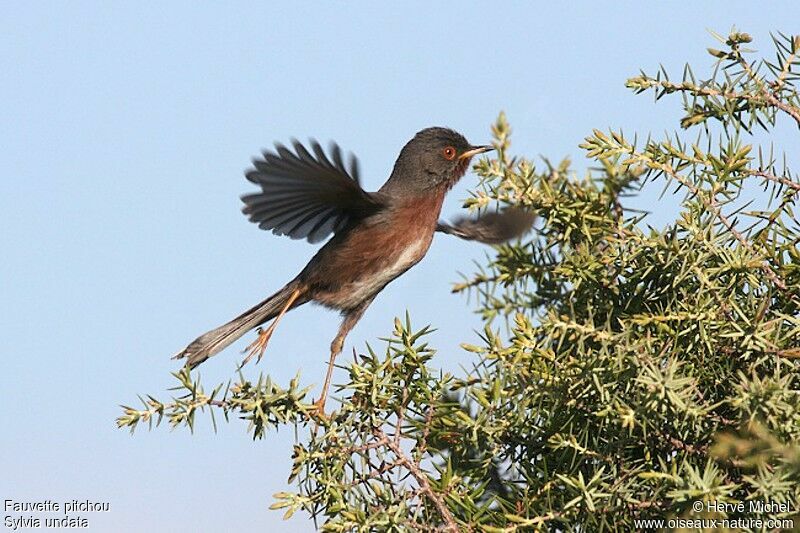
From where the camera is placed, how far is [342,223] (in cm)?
633

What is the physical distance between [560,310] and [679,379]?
114 centimetres

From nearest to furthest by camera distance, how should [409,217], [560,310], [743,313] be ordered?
[743,313], [560,310], [409,217]

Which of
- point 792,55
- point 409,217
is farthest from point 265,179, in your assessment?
point 792,55

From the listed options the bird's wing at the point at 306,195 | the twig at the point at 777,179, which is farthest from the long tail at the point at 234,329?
the twig at the point at 777,179

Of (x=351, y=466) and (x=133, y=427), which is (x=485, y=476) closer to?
(x=351, y=466)

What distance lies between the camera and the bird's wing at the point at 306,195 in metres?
5.52

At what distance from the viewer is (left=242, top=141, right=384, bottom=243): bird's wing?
18.1ft

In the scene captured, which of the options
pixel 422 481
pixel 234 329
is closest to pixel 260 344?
pixel 234 329

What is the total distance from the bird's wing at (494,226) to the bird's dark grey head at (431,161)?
33cm

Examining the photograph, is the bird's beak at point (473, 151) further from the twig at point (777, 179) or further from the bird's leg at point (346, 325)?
the twig at point (777, 179)

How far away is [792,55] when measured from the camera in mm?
3766

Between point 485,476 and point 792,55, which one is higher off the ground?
point 792,55

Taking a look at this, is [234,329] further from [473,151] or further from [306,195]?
[473,151]

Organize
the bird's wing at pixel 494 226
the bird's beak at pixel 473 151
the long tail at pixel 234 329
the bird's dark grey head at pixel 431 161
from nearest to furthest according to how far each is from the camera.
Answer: the bird's wing at pixel 494 226 → the long tail at pixel 234 329 → the bird's dark grey head at pixel 431 161 → the bird's beak at pixel 473 151
